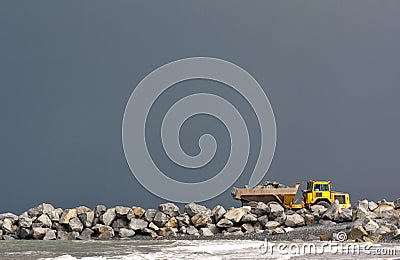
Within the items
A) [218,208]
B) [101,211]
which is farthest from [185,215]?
[101,211]

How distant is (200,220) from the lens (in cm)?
1902

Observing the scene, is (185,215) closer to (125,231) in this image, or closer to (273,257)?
(125,231)

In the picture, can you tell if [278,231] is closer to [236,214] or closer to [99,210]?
[236,214]

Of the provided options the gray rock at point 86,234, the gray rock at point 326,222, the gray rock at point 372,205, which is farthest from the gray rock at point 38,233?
the gray rock at point 372,205

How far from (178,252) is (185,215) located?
8.98 meters

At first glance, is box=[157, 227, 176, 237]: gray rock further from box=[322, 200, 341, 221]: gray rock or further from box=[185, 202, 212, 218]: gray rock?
box=[322, 200, 341, 221]: gray rock

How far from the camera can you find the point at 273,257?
372 inches

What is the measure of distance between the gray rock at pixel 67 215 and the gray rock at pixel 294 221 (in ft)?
26.9

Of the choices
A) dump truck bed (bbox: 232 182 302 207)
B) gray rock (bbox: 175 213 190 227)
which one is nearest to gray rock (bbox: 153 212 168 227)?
gray rock (bbox: 175 213 190 227)

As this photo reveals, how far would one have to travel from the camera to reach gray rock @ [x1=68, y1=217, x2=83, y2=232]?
19025 millimetres

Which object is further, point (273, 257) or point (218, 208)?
point (218, 208)

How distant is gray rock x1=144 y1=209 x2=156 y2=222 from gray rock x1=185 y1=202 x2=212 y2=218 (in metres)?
1.29

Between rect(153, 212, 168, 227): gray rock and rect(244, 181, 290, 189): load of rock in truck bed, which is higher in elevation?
rect(244, 181, 290, 189): load of rock in truck bed

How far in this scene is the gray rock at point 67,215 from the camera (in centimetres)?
1920
